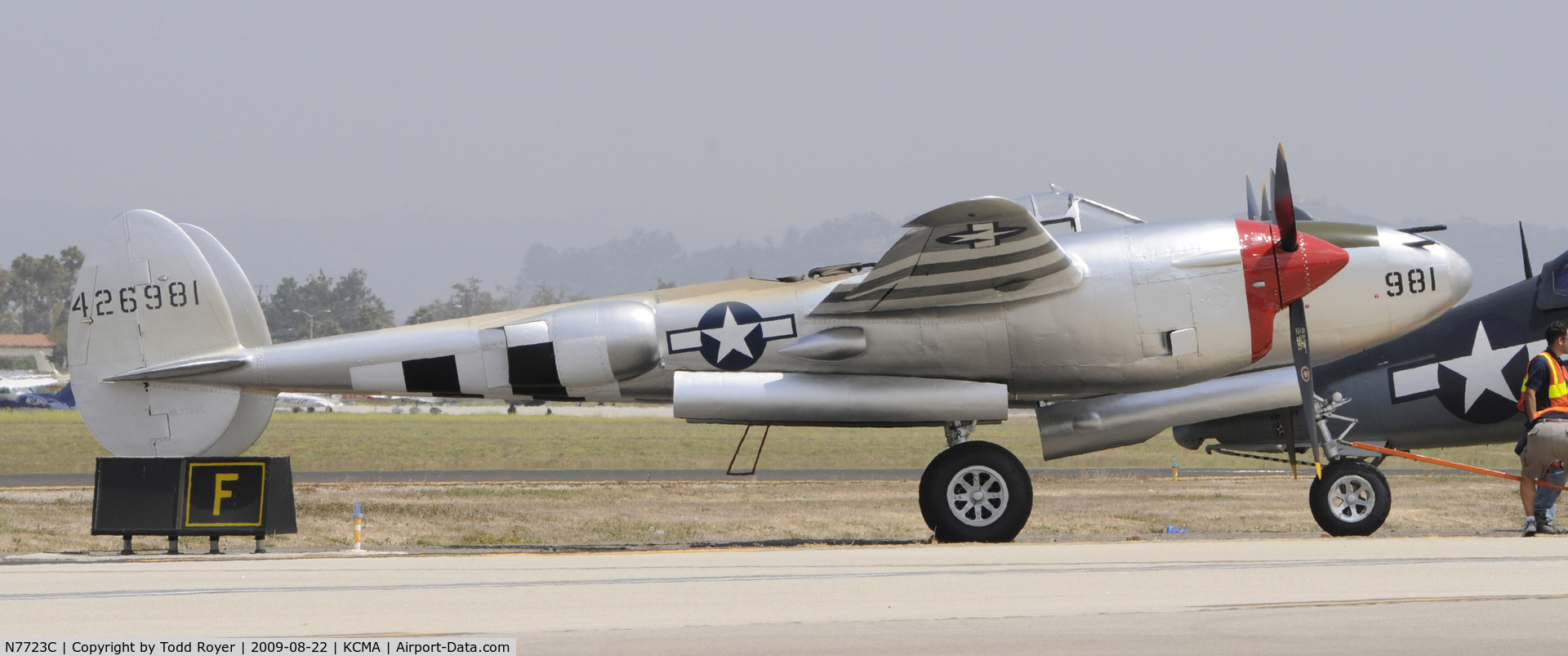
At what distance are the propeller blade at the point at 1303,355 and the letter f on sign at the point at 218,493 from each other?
29.9 ft

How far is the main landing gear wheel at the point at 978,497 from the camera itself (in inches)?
473

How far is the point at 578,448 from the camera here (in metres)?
50.4

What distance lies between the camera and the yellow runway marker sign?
484 inches

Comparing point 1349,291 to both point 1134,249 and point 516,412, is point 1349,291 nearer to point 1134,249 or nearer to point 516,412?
point 1134,249

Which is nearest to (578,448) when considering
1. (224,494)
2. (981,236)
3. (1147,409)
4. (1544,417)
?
(224,494)

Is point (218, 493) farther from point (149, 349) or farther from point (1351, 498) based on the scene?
point (1351, 498)

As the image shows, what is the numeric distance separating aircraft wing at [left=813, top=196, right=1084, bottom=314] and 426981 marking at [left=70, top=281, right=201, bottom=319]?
18.8ft

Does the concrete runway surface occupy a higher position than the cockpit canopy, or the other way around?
the cockpit canopy

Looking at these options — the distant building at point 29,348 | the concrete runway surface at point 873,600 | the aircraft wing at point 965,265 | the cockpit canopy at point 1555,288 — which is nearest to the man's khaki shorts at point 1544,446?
the concrete runway surface at point 873,600

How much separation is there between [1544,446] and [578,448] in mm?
40810

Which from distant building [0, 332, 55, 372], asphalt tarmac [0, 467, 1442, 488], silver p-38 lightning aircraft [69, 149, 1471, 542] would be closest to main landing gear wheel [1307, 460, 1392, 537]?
silver p-38 lightning aircraft [69, 149, 1471, 542]

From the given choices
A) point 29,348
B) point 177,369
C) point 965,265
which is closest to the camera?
point 965,265

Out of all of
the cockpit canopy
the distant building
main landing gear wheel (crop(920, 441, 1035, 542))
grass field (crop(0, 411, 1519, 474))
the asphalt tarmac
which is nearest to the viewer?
main landing gear wheel (crop(920, 441, 1035, 542))

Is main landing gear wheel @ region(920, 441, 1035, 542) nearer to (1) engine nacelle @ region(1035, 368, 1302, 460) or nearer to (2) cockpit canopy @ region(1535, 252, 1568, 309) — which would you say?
(1) engine nacelle @ region(1035, 368, 1302, 460)
